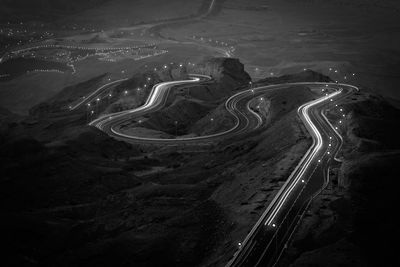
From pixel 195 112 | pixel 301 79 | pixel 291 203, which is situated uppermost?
pixel 291 203

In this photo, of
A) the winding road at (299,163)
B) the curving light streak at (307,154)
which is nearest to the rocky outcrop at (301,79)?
the winding road at (299,163)

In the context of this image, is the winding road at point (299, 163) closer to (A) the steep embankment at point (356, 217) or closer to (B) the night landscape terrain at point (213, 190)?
Answer: (B) the night landscape terrain at point (213, 190)

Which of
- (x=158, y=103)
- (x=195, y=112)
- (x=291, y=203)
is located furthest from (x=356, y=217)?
(x=158, y=103)

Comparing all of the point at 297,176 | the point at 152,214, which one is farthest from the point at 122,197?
the point at 297,176

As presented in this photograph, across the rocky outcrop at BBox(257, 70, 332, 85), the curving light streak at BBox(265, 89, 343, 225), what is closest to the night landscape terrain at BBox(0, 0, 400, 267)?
the curving light streak at BBox(265, 89, 343, 225)

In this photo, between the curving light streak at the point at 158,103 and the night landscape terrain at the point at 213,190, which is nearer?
the night landscape terrain at the point at 213,190

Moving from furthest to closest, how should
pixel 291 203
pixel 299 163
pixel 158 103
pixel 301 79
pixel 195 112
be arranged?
pixel 301 79, pixel 158 103, pixel 195 112, pixel 299 163, pixel 291 203

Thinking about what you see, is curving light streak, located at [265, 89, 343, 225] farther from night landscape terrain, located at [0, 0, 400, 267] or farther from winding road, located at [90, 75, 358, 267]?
night landscape terrain, located at [0, 0, 400, 267]

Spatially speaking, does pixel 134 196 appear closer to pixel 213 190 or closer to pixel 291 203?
pixel 213 190
